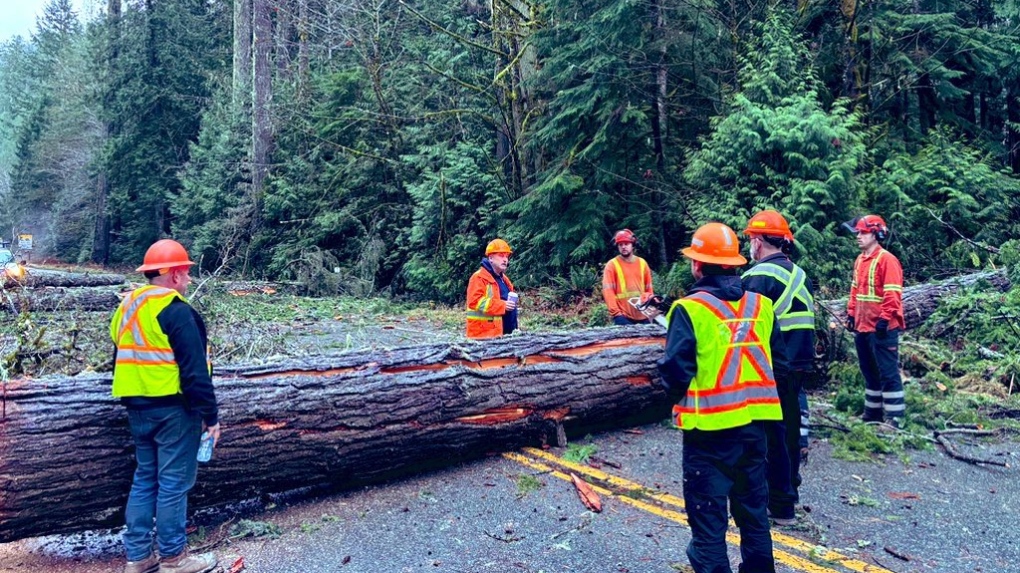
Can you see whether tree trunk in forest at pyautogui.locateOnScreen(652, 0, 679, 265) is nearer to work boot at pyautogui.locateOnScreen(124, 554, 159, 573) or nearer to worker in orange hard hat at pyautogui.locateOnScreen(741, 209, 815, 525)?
worker in orange hard hat at pyautogui.locateOnScreen(741, 209, 815, 525)

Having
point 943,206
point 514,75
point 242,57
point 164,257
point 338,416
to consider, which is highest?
point 242,57

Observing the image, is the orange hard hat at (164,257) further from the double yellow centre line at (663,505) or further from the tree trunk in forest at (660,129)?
the tree trunk in forest at (660,129)

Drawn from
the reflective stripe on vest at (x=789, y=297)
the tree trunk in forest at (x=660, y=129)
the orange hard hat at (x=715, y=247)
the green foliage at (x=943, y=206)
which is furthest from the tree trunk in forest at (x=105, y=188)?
the orange hard hat at (x=715, y=247)

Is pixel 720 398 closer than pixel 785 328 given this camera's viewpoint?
Yes

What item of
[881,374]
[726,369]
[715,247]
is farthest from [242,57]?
[726,369]

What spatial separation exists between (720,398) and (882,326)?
409cm

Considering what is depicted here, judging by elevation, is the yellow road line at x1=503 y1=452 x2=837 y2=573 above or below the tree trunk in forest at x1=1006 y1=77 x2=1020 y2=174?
below

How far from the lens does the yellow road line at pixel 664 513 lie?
427 cm

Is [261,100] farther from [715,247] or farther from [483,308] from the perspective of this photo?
[715,247]

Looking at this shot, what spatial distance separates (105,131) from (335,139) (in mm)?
21503

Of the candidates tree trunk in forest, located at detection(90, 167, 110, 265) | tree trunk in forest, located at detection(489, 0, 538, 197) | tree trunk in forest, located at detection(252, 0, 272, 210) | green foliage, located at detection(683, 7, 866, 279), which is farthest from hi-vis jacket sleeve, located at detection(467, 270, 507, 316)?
tree trunk in forest, located at detection(90, 167, 110, 265)

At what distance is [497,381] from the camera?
6352mm

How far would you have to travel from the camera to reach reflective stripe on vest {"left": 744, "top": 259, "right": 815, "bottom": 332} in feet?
16.2

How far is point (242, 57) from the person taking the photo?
2722 centimetres
